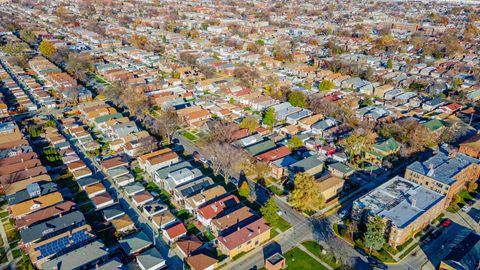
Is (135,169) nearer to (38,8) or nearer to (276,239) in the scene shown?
(276,239)

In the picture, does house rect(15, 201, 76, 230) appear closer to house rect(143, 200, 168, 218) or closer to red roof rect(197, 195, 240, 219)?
house rect(143, 200, 168, 218)

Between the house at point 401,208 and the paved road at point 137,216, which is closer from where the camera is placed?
the paved road at point 137,216

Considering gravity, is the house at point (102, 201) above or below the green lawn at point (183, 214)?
above

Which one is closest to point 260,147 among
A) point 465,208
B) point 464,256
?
point 465,208

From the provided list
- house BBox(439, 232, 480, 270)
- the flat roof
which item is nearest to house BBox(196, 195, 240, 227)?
the flat roof

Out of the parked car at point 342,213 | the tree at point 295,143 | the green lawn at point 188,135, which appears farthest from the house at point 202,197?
the green lawn at point 188,135

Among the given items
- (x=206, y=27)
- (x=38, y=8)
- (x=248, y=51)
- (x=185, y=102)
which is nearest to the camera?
(x=185, y=102)

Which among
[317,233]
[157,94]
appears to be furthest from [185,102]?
[317,233]

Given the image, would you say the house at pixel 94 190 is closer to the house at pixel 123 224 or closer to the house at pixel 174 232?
the house at pixel 123 224
